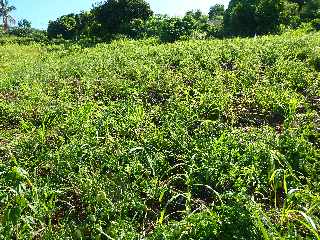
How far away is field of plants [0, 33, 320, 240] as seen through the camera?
529 centimetres

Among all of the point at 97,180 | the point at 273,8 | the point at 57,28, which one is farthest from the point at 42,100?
the point at 57,28

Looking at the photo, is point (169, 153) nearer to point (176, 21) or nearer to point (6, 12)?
point (176, 21)

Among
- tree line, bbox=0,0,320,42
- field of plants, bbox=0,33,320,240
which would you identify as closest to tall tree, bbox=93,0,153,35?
tree line, bbox=0,0,320,42

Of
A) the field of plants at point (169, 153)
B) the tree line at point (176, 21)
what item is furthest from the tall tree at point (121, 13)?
the field of plants at point (169, 153)

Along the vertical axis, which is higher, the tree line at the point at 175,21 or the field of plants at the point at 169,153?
the tree line at the point at 175,21

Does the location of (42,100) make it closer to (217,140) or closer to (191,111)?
(191,111)

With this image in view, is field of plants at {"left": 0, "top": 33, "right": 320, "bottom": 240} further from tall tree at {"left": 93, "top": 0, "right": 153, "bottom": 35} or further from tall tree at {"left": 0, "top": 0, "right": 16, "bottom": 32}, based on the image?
tall tree at {"left": 0, "top": 0, "right": 16, "bottom": 32}

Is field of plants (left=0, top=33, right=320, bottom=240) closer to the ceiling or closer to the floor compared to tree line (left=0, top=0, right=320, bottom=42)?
closer to the floor

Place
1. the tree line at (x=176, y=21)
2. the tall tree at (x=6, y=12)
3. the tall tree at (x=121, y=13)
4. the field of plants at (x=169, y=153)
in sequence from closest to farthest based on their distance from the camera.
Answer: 1. the field of plants at (x=169, y=153)
2. the tree line at (x=176, y=21)
3. the tall tree at (x=121, y=13)
4. the tall tree at (x=6, y=12)

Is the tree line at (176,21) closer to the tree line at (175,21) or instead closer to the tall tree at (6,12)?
the tree line at (175,21)

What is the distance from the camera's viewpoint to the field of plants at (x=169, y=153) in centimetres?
529

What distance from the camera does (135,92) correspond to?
9.63 metres

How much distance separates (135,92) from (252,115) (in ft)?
8.54

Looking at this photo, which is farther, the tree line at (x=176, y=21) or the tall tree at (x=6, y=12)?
the tall tree at (x=6, y=12)
